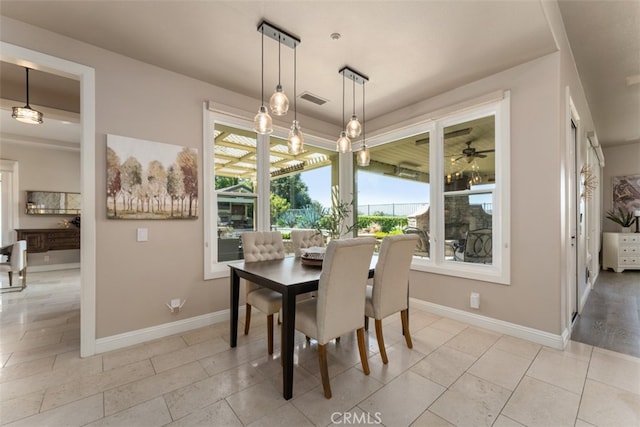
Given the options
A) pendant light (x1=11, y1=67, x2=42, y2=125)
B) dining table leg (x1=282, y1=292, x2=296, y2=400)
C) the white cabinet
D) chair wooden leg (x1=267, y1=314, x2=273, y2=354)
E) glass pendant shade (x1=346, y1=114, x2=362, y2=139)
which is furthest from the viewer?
the white cabinet

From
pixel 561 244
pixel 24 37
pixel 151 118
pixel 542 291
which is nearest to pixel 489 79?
pixel 561 244

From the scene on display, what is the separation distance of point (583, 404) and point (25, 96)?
5648 millimetres

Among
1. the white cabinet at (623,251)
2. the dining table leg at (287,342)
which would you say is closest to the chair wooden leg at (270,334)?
the dining table leg at (287,342)

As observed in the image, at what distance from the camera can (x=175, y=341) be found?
2648 mm

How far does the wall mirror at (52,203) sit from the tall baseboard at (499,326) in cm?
786

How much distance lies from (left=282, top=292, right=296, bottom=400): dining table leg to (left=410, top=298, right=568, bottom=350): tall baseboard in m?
2.23

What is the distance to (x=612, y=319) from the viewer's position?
307 cm

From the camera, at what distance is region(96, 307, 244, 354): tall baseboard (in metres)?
2.44

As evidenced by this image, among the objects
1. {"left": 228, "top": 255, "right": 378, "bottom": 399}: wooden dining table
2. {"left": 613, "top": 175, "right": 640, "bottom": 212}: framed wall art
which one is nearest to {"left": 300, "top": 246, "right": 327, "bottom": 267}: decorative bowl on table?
{"left": 228, "top": 255, "right": 378, "bottom": 399}: wooden dining table

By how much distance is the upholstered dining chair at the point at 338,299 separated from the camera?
71.1 inches

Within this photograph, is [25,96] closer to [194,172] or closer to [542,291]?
[194,172]

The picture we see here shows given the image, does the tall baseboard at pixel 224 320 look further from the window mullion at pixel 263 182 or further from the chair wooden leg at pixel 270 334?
the window mullion at pixel 263 182

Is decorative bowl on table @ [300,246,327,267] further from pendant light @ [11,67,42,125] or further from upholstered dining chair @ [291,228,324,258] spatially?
pendant light @ [11,67,42,125]

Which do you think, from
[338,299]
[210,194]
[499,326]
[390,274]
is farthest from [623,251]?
[210,194]
